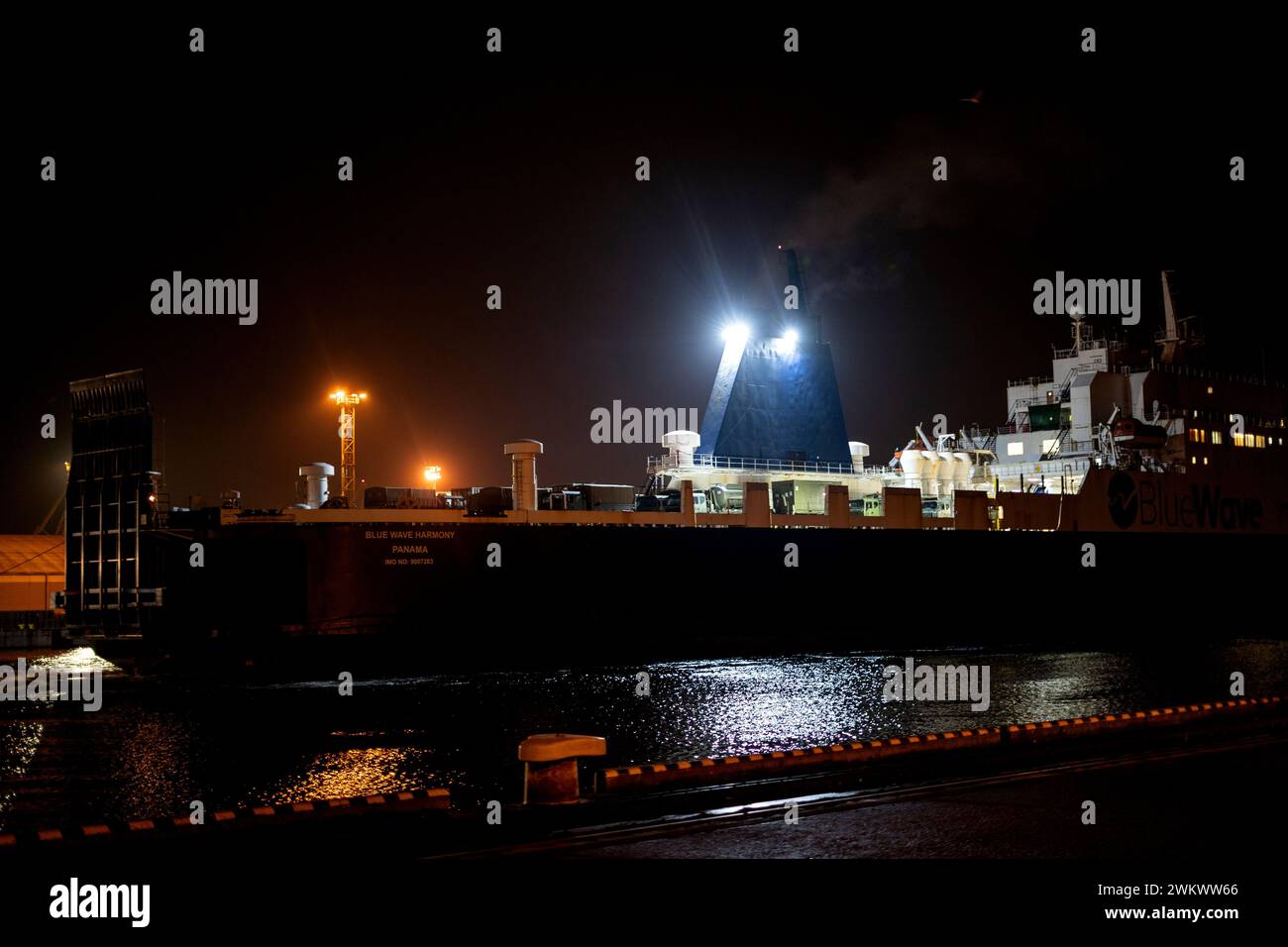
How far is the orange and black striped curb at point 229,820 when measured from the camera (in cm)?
905

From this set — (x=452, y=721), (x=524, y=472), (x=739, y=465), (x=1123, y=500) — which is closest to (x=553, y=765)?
(x=452, y=721)

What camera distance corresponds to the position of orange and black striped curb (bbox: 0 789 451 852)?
29.7 ft

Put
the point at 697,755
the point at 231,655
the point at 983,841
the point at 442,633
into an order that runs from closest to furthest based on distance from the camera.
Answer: the point at 983,841 < the point at 697,755 < the point at 231,655 < the point at 442,633

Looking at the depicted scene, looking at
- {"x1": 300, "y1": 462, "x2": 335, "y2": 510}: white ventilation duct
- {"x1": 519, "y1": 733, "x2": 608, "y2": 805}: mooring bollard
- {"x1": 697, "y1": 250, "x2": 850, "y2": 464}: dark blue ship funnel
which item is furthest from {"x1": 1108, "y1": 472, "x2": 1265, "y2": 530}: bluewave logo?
{"x1": 519, "y1": 733, "x2": 608, "y2": 805}: mooring bollard

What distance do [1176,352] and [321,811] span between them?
1478 inches

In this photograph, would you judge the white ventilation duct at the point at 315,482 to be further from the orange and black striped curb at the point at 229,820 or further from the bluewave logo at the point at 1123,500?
the bluewave logo at the point at 1123,500

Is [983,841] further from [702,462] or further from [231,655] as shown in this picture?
[702,462]

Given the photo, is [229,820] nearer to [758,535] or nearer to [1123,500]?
[758,535]

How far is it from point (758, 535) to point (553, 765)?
59.6 feet

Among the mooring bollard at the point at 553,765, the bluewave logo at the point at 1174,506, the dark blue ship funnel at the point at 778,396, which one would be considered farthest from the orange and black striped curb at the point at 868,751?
the bluewave logo at the point at 1174,506

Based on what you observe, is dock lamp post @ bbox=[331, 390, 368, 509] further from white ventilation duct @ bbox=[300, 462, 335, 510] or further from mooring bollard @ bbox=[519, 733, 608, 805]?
mooring bollard @ bbox=[519, 733, 608, 805]

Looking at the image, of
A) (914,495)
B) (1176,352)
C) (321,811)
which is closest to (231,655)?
(321,811)

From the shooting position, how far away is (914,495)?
31.6 m

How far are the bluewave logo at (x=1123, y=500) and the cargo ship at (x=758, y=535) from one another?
0.08 meters
